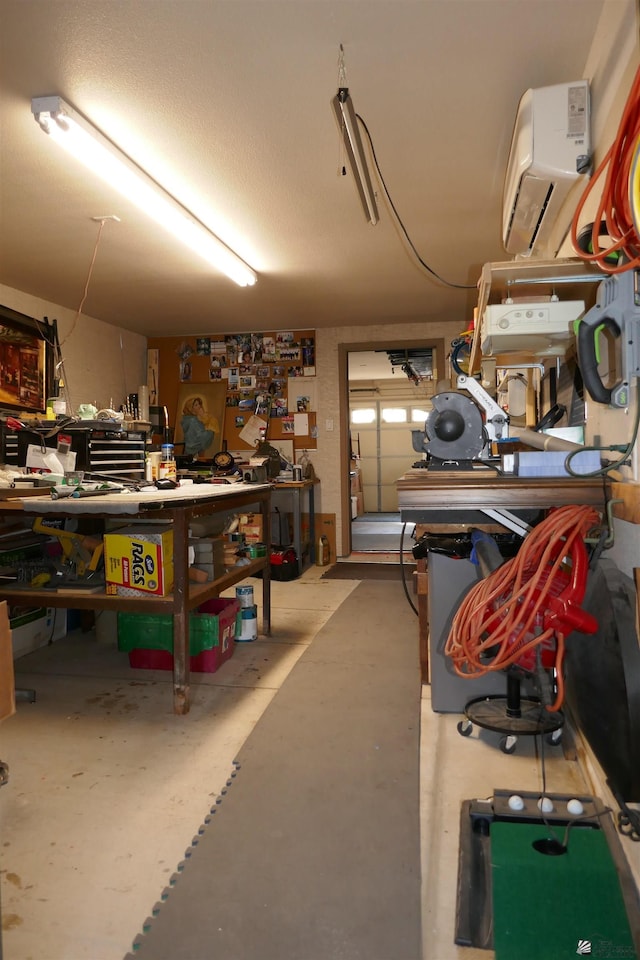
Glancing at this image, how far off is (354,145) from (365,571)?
4.20 meters

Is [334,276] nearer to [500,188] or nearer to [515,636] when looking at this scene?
[500,188]

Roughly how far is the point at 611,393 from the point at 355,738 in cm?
167

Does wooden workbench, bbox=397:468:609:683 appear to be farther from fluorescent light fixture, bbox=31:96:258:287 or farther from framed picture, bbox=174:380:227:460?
framed picture, bbox=174:380:227:460

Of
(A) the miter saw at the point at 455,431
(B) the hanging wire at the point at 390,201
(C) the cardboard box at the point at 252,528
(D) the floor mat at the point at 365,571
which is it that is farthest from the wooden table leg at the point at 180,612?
(D) the floor mat at the point at 365,571

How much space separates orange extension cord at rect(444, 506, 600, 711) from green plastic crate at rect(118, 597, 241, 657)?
180cm

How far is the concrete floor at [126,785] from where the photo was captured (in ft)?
4.77

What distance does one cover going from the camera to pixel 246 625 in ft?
11.9

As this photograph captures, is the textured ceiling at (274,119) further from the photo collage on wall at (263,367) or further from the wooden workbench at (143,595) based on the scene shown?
the photo collage on wall at (263,367)

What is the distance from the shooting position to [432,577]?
2.63 metres

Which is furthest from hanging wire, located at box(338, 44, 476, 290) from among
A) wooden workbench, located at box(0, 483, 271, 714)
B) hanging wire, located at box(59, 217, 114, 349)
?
wooden workbench, located at box(0, 483, 271, 714)

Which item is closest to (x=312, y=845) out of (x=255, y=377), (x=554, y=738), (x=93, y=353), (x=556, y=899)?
(x=556, y=899)

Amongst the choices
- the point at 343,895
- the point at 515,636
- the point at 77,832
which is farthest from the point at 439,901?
the point at 77,832

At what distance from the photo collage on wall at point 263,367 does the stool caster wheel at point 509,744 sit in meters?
4.76

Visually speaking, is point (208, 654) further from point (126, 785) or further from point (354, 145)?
Result: point (354, 145)
